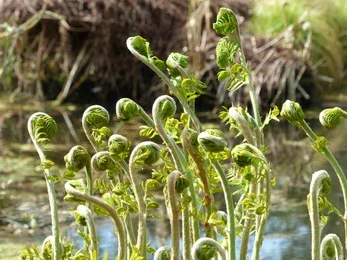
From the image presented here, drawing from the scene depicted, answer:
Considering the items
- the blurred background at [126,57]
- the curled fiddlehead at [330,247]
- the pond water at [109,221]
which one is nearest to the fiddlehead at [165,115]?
the curled fiddlehead at [330,247]

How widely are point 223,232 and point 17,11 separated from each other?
5.27 m

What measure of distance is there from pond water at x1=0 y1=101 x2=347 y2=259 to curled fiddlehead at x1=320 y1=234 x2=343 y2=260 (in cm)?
124

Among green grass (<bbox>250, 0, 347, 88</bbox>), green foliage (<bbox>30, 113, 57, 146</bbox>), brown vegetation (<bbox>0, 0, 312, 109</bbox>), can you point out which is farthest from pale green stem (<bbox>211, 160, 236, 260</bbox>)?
green grass (<bbox>250, 0, 347, 88</bbox>)

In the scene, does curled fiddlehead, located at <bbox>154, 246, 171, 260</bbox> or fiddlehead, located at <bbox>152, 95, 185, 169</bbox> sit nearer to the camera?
fiddlehead, located at <bbox>152, 95, 185, 169</bbox>

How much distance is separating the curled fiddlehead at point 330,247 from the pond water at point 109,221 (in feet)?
4.08

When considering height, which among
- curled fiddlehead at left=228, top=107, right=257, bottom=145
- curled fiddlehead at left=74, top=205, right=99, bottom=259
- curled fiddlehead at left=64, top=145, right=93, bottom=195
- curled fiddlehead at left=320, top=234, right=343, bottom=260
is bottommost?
curled fiddlehead at left=320, top=234, right=343, bottom=260

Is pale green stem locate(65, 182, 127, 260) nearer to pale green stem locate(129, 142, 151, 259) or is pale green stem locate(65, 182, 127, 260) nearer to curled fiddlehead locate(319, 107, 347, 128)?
pale green stem locate(129, 142, 151, 259)

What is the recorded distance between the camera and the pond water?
8.46 feet

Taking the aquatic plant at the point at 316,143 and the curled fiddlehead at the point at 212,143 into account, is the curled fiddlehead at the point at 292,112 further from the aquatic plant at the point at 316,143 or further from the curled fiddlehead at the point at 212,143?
the curled fiddlehead at the point at 212,143

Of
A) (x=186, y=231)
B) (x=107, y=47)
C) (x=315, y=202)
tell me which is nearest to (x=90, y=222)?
(x=186, y=231)

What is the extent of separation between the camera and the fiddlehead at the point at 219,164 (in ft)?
3.09

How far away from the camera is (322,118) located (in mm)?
1043

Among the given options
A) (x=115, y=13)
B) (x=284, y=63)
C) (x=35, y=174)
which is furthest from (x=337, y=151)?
(x=115, y=13)

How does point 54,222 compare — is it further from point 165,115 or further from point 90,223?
point 165,115
